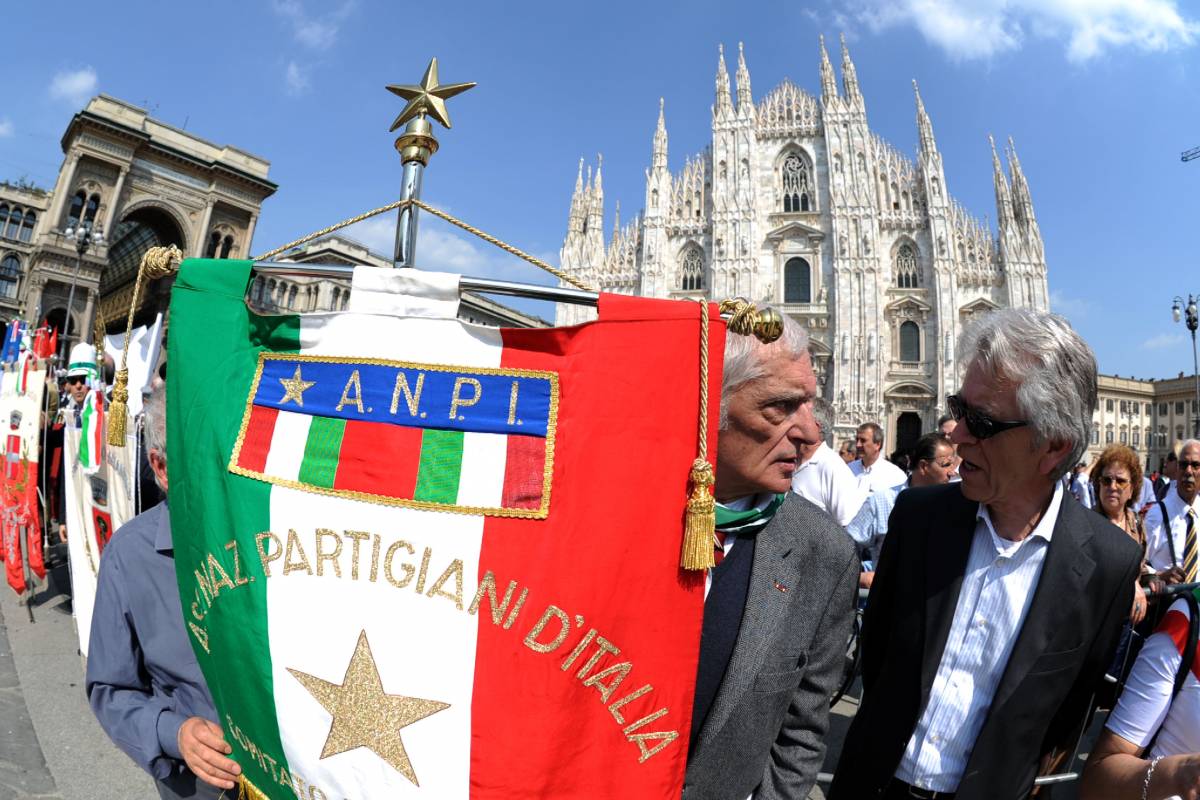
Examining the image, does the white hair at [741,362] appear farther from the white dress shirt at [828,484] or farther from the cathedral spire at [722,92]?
the cathedral spire at [722,92]

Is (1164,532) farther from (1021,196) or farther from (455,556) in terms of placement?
(1021,196)

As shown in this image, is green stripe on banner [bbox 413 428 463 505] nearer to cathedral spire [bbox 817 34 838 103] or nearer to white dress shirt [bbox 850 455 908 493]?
white dress shirt [bbox 850 455 908 493]

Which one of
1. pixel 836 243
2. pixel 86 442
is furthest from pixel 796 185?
pixel 86 442

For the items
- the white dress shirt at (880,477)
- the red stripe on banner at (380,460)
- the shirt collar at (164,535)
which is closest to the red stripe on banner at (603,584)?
the red stripe on banner at (380,460)

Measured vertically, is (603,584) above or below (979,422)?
below

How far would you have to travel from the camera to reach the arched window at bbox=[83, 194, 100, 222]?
2275 cm

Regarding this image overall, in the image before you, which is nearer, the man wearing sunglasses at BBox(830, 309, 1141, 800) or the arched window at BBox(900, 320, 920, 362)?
the man wearing sunglasses at BBox(830, 309, 1141, 800)

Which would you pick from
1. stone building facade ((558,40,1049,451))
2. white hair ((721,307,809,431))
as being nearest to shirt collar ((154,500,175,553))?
white hair ((721,307,809,431))

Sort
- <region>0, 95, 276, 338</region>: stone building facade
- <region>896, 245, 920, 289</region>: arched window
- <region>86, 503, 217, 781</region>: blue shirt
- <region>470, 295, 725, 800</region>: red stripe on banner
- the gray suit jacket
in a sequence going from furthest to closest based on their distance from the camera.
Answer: <region>896, 245, 920, 289</region>: arched window
<region>0, 95, 276, 338</region>: stone building facade
<region>86, 503, 217, 781</region>: blue shirt
the gray suit jacket
<region>470, 295, 725, 800</region>: red stripe on banner

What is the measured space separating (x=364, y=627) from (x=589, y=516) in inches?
17.7

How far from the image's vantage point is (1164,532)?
12.3 feet

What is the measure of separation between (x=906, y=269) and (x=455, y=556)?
2884 centimetres

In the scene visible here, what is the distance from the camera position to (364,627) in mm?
1101

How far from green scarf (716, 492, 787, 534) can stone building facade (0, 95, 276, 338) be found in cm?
2674
